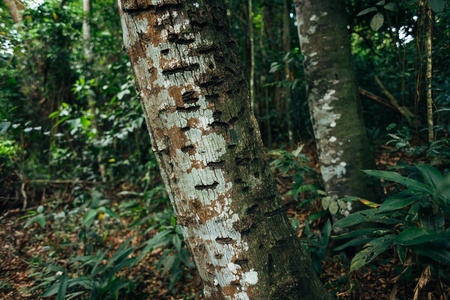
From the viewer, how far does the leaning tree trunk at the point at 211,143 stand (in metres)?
0.83

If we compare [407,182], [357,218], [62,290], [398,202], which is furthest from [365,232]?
[62,290]

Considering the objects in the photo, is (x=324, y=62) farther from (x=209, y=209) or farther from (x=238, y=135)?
(x=209, y=209)

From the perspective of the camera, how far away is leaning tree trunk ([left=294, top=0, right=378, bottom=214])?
74.8 inches

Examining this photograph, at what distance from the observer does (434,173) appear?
49.0 inches

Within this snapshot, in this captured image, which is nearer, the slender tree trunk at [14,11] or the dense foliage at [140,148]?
the dense foliage at [140,148]

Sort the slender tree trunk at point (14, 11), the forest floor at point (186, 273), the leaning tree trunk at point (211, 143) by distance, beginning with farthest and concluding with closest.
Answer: the slender tree trunk at point (14, 11)
the forest floor at point (186, 273)
the leaning tree trunk at point (211, 143)

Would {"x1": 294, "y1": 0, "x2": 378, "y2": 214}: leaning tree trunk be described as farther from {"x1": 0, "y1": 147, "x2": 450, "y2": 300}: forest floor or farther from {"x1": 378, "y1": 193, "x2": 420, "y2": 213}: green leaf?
{"x1": 378, "y1": 193, "x2": 420, "y2": 213}: green leaf

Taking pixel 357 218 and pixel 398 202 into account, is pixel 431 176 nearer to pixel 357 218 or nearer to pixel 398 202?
pixel 398 202

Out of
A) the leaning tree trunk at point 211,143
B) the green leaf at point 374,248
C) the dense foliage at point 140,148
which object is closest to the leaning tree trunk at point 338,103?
the dense foliage at point 140,148

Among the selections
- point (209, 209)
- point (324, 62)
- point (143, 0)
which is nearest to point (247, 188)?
point (209, 209)

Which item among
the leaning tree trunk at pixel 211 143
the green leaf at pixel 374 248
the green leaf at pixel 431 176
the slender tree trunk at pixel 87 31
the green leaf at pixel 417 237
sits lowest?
the green leaf at pixel 374 248

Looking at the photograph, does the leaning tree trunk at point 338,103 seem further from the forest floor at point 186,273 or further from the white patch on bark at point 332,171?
the forest floor at point 186,273

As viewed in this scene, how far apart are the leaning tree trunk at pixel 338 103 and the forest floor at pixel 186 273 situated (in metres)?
0.42

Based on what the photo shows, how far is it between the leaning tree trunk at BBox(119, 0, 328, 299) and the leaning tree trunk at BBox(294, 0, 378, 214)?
124 cm
